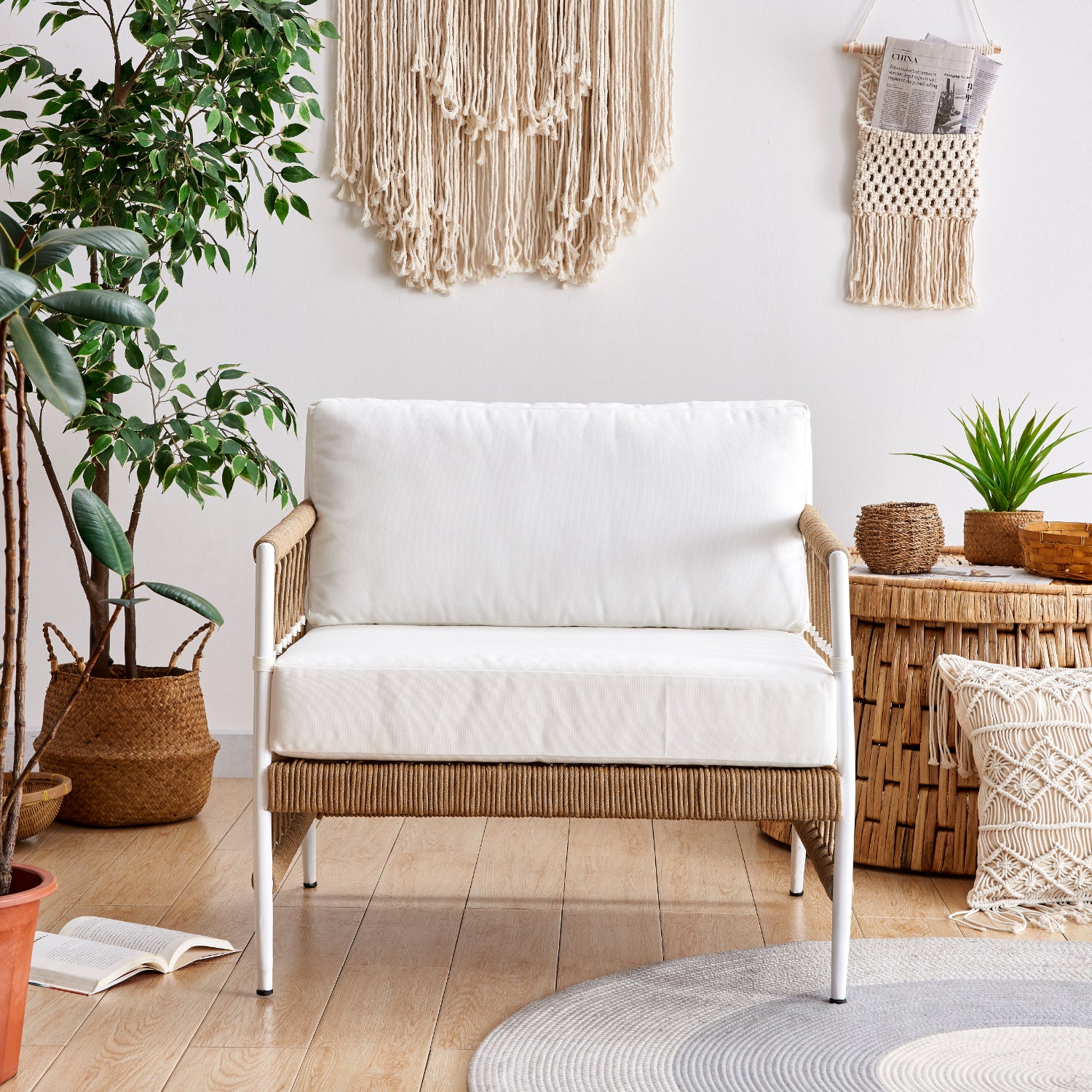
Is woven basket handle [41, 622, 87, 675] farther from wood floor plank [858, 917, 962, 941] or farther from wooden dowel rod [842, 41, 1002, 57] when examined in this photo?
wooden dowel rod [842, 41, 1002, 57]

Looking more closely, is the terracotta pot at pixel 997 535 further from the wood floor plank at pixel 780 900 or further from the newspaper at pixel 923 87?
the newspaper at pixel 923 87

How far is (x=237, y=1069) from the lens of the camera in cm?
151

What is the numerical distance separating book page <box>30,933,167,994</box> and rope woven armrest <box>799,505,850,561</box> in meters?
1.08

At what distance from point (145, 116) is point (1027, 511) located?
1863 millimetres

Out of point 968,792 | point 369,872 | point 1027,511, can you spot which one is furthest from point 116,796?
point 1027,511

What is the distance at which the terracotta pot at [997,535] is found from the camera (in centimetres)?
239

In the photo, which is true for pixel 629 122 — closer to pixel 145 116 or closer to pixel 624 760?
pixel 145 116

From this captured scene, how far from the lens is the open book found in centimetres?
173

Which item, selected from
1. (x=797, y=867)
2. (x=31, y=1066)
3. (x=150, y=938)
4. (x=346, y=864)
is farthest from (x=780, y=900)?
(x=31, y=1066)

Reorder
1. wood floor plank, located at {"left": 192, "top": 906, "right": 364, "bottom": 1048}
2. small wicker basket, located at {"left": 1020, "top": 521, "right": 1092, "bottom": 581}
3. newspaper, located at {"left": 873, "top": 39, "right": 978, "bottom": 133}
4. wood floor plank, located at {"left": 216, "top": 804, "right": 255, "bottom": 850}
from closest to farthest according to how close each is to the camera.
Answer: wood floor plank, located at {"left": 192, "top": 906, "right": 364, "bottom": 1048}
small wicker basket, located at {"left": 1020, "top": 521, "right": 1092, "bottom": 581}
wood floor plank, located at {"left": 216, "top": 804, "right": 255, "bottom": 850}
newspaper, located at {"left": 873, "top": 39, "right": 978, "bottom": 133}

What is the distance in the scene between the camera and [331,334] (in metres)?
2.78

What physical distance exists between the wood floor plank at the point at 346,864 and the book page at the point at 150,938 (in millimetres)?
226

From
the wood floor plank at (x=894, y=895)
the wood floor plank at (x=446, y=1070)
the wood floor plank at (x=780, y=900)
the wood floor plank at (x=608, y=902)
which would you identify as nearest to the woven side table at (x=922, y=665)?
the wood floor plank at (x=894, y=895)

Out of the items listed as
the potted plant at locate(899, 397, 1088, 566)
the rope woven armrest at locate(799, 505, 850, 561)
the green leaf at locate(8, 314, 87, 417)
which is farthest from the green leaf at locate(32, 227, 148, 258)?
the potted plant at locate(899, 397, 1088, 566)
